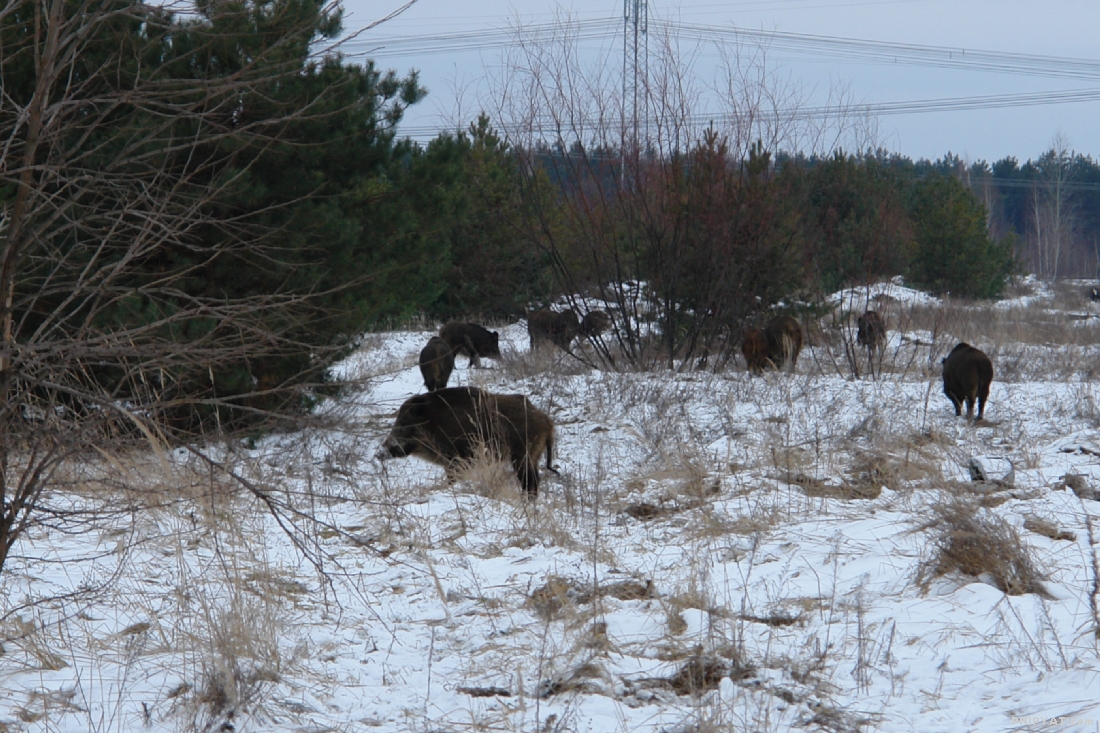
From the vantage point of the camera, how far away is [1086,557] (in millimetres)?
4562

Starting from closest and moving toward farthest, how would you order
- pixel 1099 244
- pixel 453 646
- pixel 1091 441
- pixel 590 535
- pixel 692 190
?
pixel 453 646 < pixel 590 535 < pixel 1091 441 < pixel 692 190 < pixel 1099 244

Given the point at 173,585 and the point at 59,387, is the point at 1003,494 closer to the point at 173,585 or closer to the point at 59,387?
the point at 173,585

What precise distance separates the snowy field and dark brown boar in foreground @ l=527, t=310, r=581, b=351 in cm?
732

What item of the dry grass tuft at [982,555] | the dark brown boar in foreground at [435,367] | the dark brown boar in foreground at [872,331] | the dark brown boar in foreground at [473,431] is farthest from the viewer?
the dark brown boar in foreground at [872,331]

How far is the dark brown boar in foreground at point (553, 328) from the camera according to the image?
14.8 m

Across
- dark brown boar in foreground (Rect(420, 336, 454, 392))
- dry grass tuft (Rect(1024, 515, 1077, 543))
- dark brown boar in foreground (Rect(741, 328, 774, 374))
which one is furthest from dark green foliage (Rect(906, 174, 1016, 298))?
dry grass tuft (Rect(1024, 515, 1077, 543))

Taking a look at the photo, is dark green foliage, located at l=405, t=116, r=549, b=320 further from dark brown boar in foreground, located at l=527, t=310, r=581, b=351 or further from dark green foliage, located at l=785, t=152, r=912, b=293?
dark green foliage, located at l=785, t=152, r=912, b=293

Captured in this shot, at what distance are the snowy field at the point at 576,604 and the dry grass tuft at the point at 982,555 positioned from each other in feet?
0.06

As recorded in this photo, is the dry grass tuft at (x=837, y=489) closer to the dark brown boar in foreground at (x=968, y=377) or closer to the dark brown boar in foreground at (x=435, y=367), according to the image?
the dark brown boar in foreground at (x=968, y=377)

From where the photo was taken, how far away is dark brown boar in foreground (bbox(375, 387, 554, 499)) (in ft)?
23.9

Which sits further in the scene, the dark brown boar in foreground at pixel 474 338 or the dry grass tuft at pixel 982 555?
the dark brown boar in foreground at pixel 474 338

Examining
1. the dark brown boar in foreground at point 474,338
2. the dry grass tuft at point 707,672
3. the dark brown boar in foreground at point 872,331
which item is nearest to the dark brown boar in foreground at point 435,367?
the dark brown boar in foreground at point 474,338

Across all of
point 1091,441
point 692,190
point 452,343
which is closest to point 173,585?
point 1091,441

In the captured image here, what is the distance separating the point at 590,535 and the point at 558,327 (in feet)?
35.2
